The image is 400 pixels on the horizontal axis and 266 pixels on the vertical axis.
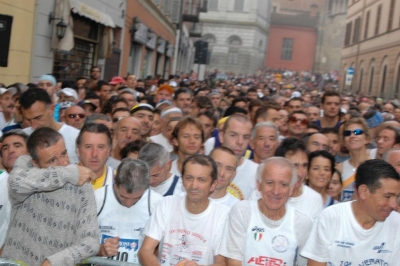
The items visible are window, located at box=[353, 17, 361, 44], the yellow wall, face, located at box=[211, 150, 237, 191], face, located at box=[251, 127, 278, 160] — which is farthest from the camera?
window, located at box=[353, 17, 361, 44]

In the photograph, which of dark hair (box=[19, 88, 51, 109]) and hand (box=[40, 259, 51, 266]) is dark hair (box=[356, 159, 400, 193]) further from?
dark hair (box=[19, 88, 51, 109])

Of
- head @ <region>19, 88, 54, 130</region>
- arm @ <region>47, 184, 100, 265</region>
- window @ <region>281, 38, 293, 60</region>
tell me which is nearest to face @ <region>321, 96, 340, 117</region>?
head @ <region>19, 88, 54, 130</region>

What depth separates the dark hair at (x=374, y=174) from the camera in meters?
4.03

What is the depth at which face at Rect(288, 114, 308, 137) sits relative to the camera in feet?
28.0

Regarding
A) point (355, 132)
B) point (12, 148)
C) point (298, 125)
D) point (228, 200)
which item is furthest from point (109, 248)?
point (298, 125)

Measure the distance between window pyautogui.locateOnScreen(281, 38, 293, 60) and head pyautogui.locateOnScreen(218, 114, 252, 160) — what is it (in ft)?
252

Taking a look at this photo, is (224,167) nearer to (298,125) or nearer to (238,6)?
(298,125)

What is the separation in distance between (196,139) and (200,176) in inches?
75.2

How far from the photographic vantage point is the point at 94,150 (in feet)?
17.0

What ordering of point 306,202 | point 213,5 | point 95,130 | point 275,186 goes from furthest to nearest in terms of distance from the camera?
point 213,5 → point 95,130 → point 306,202 → point 275,186

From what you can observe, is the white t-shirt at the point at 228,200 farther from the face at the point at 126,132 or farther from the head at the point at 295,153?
the face at the point at 126,132

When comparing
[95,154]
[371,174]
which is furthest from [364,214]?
[95,154]

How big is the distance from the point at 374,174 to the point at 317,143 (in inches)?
112

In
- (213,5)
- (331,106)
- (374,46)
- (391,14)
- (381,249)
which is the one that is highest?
(213,5)
